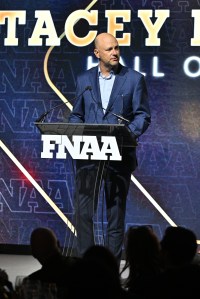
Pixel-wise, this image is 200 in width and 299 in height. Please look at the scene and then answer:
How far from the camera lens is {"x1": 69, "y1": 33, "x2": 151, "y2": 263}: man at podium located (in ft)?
15.6

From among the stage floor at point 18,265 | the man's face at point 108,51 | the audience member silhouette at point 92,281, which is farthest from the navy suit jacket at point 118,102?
the audience member silhouette at point 92,281

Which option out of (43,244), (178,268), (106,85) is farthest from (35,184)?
(178,268)

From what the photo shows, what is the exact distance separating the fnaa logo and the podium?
0.03 meters

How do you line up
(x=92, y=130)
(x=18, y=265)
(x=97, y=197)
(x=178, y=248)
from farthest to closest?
1. (x=18, y=265)
2. (x=97, y=197)
3. (x=92, y=130)
4. (x=178, y=248)

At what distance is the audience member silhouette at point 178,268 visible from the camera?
237 centimetres

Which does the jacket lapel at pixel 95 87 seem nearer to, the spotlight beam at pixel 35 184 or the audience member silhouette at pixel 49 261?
the audience member silhouette at pixel 49 261

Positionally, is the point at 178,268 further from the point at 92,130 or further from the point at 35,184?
the point at 35,184

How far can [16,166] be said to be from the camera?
6.90m

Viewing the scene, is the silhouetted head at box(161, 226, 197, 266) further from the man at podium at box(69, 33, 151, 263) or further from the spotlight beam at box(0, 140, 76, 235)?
the spotlight beam at box(0, 140, 76, 235)

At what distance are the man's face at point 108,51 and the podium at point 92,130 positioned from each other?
0.58 m

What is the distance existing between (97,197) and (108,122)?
0.48 meters

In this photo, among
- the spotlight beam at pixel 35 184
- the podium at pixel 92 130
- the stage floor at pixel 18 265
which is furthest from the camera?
the spotlight beam at pixel 35 184

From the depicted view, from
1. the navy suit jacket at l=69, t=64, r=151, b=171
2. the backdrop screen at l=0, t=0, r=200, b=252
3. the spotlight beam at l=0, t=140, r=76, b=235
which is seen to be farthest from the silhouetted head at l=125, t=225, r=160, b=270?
the spotlight beam at l=0, t=140, r=76, b=235

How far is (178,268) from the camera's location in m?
2.50
